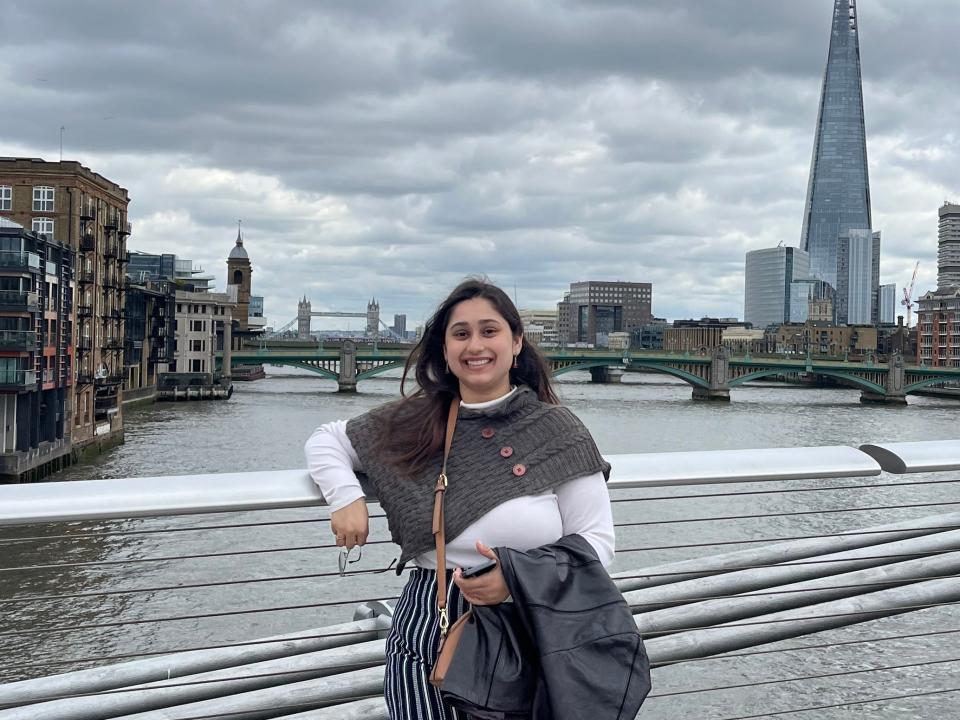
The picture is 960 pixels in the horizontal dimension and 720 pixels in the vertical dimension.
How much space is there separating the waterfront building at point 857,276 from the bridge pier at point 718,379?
81.3m

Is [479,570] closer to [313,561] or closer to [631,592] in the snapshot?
[631,592]

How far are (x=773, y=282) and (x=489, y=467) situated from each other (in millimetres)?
134411

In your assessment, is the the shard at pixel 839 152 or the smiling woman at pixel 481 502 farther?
the the shard at pixel 839 152

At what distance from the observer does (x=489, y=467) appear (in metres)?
1.42

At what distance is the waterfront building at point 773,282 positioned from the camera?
127500mm

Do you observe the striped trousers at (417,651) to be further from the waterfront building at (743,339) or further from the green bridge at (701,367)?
the waterfront building at (743,339)

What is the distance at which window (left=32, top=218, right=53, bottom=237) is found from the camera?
24641mm

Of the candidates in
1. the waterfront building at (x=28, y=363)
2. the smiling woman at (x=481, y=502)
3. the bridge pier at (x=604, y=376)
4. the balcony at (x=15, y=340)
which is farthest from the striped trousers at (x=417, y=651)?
the bridge pier at (x=604, y=376)

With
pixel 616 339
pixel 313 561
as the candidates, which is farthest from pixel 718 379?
pixel 616 339

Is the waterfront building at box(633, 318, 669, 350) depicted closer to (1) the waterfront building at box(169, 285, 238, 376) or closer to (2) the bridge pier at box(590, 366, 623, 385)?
(2) the bridge pier at box(590, 366, 623, 385)

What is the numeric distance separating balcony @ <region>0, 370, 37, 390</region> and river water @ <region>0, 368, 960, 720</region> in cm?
184

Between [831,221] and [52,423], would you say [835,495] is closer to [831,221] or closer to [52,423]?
[52,423]

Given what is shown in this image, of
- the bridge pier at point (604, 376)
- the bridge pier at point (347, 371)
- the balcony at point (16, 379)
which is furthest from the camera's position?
the bridge pier at point (604, 376)

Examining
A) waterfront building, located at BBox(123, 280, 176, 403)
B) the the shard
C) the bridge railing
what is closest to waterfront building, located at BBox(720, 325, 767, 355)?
the the shard
